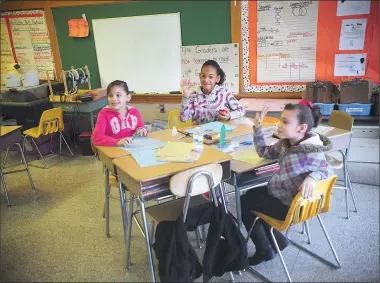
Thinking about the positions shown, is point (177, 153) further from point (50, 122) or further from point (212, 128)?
point (50, 122)

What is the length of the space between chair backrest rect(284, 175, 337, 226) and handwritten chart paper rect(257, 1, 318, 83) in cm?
182

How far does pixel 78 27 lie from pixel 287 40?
2.37 meters

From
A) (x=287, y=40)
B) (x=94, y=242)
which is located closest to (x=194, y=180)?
(x=94, y=242)

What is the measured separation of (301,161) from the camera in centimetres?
155

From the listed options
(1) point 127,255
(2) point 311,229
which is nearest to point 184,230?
(1) point 127,255

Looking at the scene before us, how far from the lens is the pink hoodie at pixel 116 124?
199cm

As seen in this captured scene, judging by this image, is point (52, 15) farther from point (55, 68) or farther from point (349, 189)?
point (349, 189)

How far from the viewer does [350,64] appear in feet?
9.62

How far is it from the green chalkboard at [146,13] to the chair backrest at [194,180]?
216cm

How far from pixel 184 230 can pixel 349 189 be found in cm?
156

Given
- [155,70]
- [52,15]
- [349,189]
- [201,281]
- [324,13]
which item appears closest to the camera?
[201,281]

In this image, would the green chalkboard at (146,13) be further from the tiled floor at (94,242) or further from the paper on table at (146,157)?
the paper on table at (146,157)

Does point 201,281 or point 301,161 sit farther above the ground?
point 301,161

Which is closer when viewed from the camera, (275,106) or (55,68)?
(275,106)
